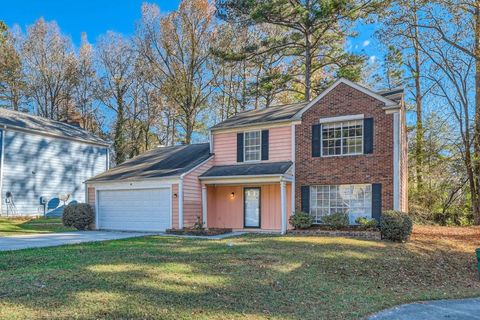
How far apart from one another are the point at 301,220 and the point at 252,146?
4049 mm

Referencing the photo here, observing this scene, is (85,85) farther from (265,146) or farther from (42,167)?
(265,146)

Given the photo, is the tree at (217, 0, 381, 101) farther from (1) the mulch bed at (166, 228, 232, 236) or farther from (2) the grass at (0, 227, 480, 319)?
(2) the grass at (0, 227, 480, 319)

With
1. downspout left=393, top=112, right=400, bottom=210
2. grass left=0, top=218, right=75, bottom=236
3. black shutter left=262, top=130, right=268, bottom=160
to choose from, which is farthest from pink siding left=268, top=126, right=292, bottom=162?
grass left=0, top=218, right=75, bottom=236

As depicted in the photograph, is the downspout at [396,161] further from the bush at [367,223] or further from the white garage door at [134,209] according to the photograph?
the white garage door at [134,209]

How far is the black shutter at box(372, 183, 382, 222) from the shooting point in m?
14.0

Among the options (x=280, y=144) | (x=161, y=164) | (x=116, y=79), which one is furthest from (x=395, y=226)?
(x=116, y=79)

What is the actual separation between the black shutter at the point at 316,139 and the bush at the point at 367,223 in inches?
121

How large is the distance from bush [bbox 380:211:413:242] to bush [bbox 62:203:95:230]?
1209 centimetres

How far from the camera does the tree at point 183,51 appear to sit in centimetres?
2777

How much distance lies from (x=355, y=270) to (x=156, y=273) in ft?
14.4

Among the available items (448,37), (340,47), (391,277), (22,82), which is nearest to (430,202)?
(448,37)

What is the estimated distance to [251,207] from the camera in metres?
16.6

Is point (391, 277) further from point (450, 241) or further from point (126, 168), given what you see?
point (126, 168)

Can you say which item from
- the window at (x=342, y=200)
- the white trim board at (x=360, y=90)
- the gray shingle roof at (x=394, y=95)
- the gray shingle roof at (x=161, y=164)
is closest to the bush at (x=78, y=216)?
the gray shingle roof at (x=161, y=164)
